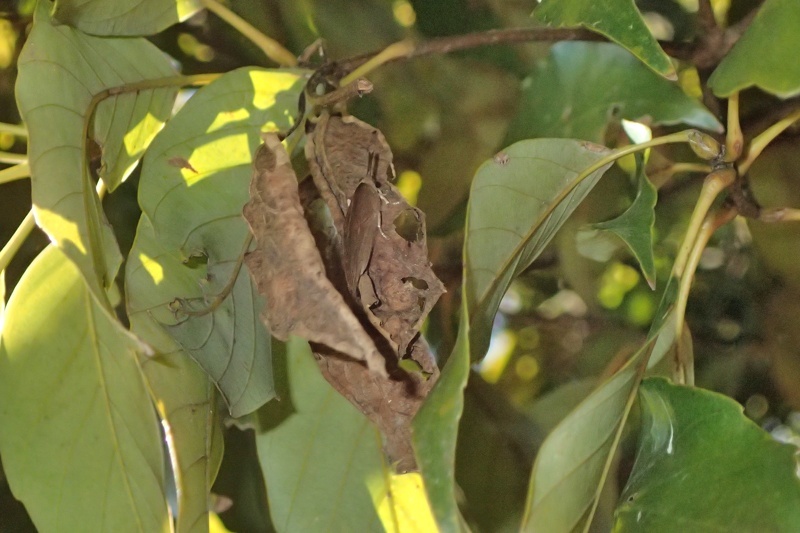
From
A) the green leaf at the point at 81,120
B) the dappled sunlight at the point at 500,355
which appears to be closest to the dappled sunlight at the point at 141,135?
the green leaf at the point at 81,120

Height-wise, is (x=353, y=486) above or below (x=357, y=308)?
below

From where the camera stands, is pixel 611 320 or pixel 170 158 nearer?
pixel 170 158

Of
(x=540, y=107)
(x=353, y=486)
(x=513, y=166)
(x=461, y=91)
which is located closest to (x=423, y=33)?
(x=461, y=91)

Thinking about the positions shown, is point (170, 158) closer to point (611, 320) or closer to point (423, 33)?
point (423, 33)

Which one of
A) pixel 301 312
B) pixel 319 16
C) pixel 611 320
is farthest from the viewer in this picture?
pixel 611 320

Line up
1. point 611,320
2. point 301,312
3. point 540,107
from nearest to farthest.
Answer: point 301,312 < point 540,107 < point 611,320

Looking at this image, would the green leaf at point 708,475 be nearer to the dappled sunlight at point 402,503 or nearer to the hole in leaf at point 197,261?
the dappled sunlight at point 402,503
